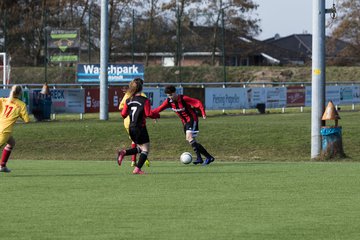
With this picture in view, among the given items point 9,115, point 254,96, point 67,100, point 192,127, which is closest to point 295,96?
point 254,96

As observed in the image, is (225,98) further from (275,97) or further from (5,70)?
(5,70)

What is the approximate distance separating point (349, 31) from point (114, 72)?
3800 centimetres

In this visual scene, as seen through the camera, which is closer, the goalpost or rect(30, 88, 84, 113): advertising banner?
rect(30, 88, 84, 113): advertising banner

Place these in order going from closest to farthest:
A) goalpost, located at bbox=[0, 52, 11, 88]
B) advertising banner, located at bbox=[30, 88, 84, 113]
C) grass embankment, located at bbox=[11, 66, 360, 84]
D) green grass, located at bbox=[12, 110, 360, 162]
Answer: green grass, located at bbox=[12, 110, 360, 162] → advertising banner, located at bbox=[30, 88, 84, 113] → goalpost, located at bbox=[0, 52, 11, 88] → grass embankment, located at bbox=[11, 66, 360, 84]

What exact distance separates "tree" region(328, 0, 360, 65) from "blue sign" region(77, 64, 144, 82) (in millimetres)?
35790

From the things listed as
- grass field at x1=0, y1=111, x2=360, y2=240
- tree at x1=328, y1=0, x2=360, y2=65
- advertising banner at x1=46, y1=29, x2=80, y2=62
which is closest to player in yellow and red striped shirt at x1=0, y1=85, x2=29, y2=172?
grass field at x1=0, y1=111, x2=360, y2=240

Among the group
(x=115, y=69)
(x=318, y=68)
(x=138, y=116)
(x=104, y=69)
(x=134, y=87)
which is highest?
(x=115, y=69)

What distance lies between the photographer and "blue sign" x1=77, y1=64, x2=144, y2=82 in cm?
4592

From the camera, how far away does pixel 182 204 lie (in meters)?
12.0

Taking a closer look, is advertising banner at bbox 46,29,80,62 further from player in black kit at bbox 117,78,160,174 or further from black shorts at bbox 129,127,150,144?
black shorts at bbox 129,127,150,144

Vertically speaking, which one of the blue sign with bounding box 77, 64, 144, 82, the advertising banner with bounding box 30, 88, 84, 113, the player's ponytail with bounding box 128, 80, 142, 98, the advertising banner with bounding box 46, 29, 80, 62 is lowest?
the advertising banner with bounding box 30, 88, 84, 113

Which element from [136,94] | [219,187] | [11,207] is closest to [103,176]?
[136,94]

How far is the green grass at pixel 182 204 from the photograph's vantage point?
32.0 ft

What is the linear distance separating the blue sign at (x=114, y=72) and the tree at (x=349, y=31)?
117 ft
